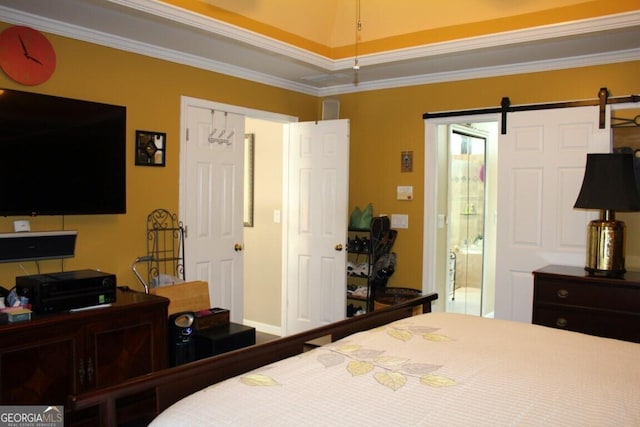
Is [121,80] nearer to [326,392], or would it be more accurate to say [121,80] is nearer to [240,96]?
[240,96]

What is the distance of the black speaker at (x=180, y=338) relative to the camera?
3379 millimetres

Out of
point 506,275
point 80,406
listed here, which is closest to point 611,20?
point 506,275

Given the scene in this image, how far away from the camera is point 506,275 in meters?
4.23

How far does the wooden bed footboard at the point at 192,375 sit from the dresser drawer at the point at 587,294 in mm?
1868

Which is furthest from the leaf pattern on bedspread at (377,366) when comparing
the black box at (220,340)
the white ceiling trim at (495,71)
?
the white ceiling trim at (495,71)

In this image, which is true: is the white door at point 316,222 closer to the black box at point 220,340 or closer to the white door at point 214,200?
the white door at point 214,200

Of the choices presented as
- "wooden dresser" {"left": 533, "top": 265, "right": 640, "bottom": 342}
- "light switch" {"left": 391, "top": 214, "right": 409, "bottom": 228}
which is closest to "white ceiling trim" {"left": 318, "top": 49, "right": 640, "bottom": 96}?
"light switch" {"left": 391, "top": 214, "right": 409, "bottom": 228}

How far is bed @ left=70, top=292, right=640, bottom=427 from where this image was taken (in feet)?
4.42

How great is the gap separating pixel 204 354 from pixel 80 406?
221cm

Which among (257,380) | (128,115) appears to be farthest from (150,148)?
(257,380)

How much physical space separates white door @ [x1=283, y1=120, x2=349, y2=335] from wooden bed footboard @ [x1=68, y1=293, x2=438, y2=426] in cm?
240

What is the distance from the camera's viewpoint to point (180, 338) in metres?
3.39

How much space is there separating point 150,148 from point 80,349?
157 centimetres

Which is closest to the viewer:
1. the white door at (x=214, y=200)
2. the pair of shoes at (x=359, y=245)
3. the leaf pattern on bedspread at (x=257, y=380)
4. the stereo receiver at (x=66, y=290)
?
the leaf pattern on bedspread at (x=257, y=380)
